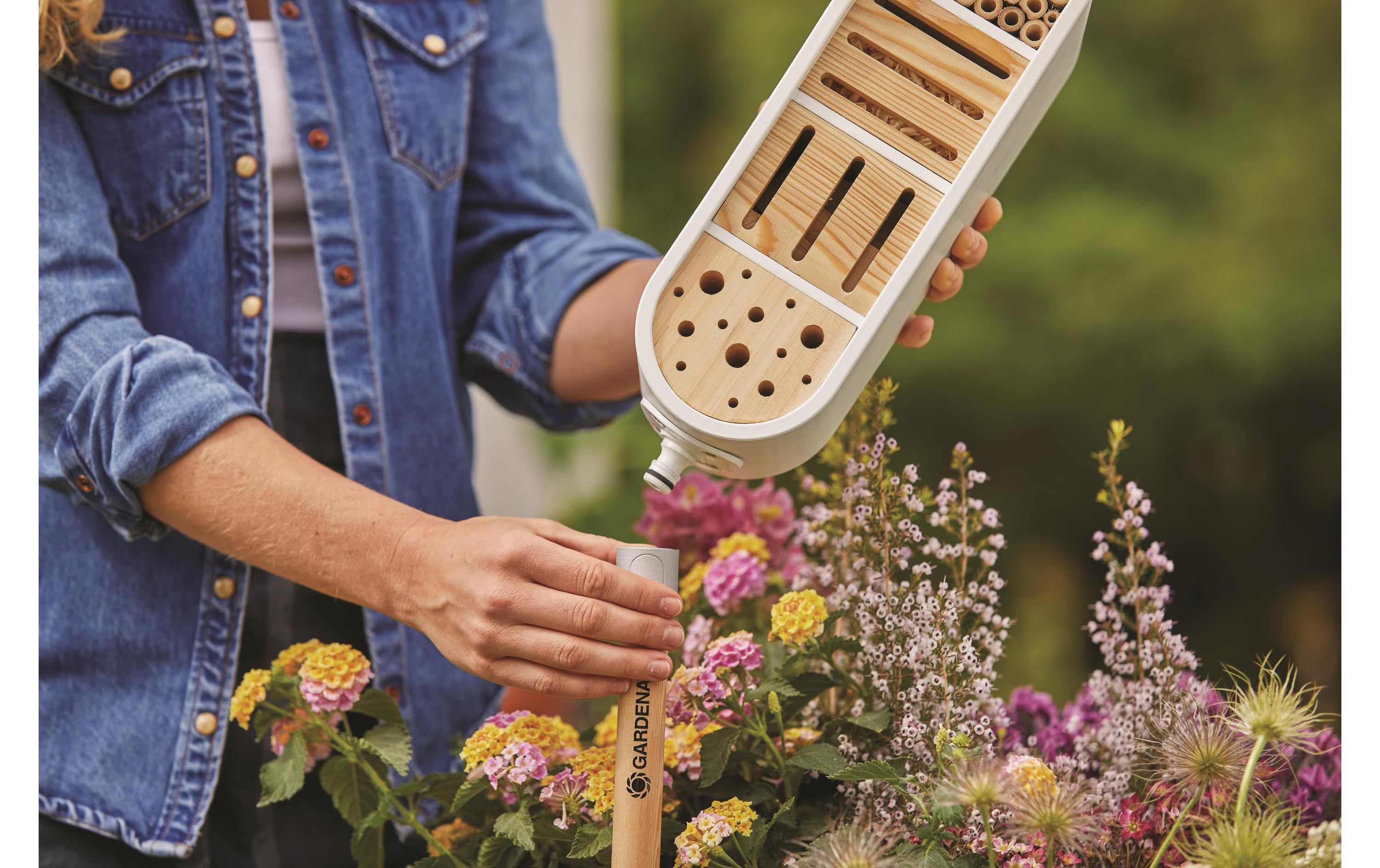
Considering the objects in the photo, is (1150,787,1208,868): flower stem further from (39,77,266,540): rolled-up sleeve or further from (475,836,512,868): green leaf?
(39,77,266,540): rolled-up sleeve

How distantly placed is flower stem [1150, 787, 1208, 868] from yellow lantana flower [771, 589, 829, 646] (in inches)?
9.9

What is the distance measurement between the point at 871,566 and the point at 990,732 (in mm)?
154

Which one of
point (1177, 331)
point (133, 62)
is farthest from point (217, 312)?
point (1177, 331)

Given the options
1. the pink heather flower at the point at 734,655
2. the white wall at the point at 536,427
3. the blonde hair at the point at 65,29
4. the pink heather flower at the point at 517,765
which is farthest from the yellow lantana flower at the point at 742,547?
the white wall at the point at 536,427

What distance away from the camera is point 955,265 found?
2.41 feet

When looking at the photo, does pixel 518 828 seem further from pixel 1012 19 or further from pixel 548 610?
pixel 1012 19

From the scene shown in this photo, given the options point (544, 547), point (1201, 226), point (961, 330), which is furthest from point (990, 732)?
point (1201, 226)

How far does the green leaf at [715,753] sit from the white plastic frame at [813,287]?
0.61ft

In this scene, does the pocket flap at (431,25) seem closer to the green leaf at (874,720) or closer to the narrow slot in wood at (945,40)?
the narrow slot in wood at (945,40)

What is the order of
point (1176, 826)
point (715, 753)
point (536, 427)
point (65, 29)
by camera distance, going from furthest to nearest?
1. point (536, 427)
2. point (65, 29)
3. point (715, 753)
4. point (1176, 826)

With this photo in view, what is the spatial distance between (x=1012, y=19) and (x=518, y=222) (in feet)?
2.23

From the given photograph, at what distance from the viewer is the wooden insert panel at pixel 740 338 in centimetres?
66

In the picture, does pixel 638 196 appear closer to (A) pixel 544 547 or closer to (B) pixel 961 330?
(B) pixel 961 330

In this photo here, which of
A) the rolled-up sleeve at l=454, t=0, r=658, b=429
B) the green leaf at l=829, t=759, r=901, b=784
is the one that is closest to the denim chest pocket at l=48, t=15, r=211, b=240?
the rolled-up sleeve at l=454, t=0, r=658, b=429
